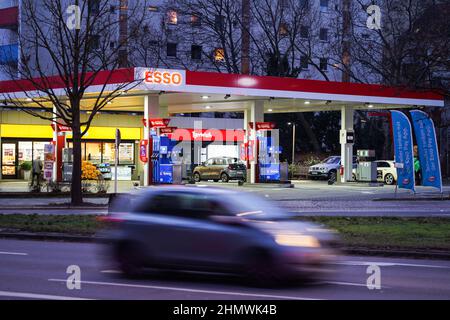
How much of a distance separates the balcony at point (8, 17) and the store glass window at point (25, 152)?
12341 millimetres

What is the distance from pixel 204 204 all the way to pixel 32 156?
4179 centimetres

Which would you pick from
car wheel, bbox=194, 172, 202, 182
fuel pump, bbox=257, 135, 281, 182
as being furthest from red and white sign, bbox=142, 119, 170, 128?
car wheel, bbox=194, 172, 202, 182

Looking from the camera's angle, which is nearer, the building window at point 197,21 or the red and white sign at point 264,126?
the red and white sign at point 264,126

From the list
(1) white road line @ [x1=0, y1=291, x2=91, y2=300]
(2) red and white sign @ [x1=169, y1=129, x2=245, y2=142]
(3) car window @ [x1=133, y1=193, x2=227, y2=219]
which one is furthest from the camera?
(2) red and white sign @ [x1=169, y1=129, x2=245, y2=142]

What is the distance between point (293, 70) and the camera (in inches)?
2457

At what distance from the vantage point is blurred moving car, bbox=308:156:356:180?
53519 millimetres

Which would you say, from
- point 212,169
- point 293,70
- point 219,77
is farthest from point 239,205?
point 293,70

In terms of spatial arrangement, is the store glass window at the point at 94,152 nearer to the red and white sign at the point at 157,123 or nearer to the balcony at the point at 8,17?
the balcony at the point at 8,17

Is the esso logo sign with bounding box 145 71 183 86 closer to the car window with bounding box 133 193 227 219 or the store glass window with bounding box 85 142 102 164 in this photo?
the store glass window with bounding box 85 142 102 164

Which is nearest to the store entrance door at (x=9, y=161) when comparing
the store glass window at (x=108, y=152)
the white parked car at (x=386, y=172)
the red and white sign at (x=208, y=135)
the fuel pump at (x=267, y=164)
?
the store glass window at (x=108, y=152)

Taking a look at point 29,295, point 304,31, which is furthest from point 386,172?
point 29,295

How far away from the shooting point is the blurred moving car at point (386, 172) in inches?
1966

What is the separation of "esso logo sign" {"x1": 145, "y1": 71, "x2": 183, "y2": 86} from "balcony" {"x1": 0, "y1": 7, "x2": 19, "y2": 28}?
25.5 meters
